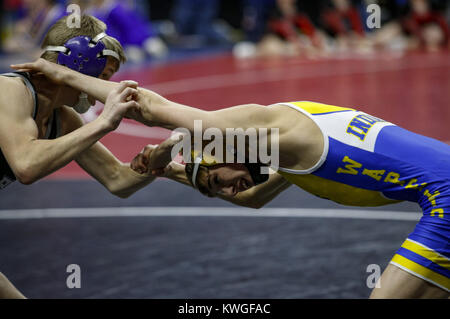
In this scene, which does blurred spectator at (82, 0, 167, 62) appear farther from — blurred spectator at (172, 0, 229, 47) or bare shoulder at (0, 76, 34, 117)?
bare shoulder at (0, 76, 34, 117)

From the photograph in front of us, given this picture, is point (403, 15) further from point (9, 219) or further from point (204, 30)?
point (9, 219)

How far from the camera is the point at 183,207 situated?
687cm

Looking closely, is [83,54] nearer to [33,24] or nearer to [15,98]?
[15,98]

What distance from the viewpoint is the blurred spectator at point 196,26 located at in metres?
18.0

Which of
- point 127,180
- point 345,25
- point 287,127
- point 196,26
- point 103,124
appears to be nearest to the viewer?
point 287,127

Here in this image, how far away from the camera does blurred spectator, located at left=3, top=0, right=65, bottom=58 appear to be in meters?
10.7

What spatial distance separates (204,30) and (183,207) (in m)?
12.1

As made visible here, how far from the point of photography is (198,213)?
6699 millimetres

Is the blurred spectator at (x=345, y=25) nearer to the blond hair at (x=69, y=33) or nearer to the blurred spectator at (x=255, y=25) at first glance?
the blurred spectator at (x=255, y=25)

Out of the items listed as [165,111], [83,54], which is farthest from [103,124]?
[83,54]

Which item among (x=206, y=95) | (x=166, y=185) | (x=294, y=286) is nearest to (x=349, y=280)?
(x=294, y=286)

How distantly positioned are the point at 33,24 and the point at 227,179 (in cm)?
934

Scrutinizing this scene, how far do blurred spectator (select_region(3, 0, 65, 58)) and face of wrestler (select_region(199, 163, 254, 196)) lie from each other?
3.88 metres

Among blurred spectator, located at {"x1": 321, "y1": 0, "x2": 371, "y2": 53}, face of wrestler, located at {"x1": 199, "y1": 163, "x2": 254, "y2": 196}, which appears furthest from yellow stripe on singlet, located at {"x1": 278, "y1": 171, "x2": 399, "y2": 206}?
blurred spectator, located at {"x1": 321, "y1": 0, "x2": 371, "y2": 53}
